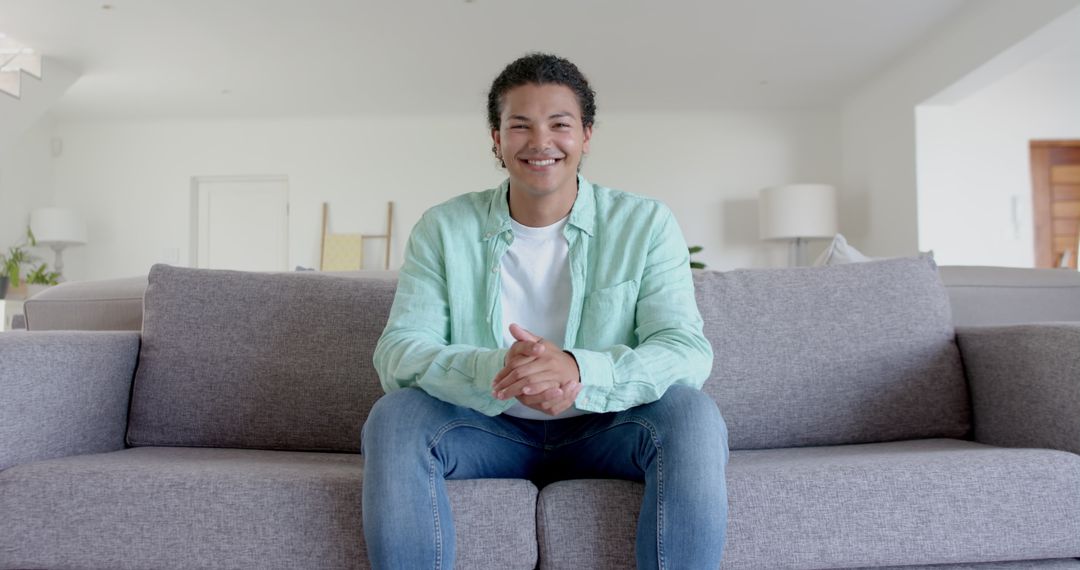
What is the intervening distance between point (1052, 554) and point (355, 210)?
6648 millimetres

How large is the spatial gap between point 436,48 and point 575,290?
4.51 meters

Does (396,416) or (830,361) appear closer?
(396,416)

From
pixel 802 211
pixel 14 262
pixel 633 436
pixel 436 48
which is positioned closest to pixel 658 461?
pixel 633 436

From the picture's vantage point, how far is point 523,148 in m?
1.43

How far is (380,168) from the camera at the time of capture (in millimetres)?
7395

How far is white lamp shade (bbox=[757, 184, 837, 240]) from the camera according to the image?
257 inches

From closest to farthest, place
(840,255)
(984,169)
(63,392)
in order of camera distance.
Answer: (63,392) → (840,255) → (984,169)

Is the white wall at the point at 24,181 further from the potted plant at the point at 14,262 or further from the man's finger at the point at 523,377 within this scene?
the man's finger at the point at 523,377

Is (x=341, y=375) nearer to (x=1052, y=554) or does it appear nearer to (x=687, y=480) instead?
(x=687, y=480)

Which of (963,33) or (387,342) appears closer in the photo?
(387,342)

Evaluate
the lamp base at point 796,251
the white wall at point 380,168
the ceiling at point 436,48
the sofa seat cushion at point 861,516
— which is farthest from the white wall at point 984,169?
the sofa seat cushion at point 861,516

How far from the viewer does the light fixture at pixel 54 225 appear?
6762 millimetres

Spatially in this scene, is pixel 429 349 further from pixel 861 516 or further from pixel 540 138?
pixel 861 516

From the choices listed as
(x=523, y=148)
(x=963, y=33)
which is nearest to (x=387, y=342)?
(x=523, y=148)
